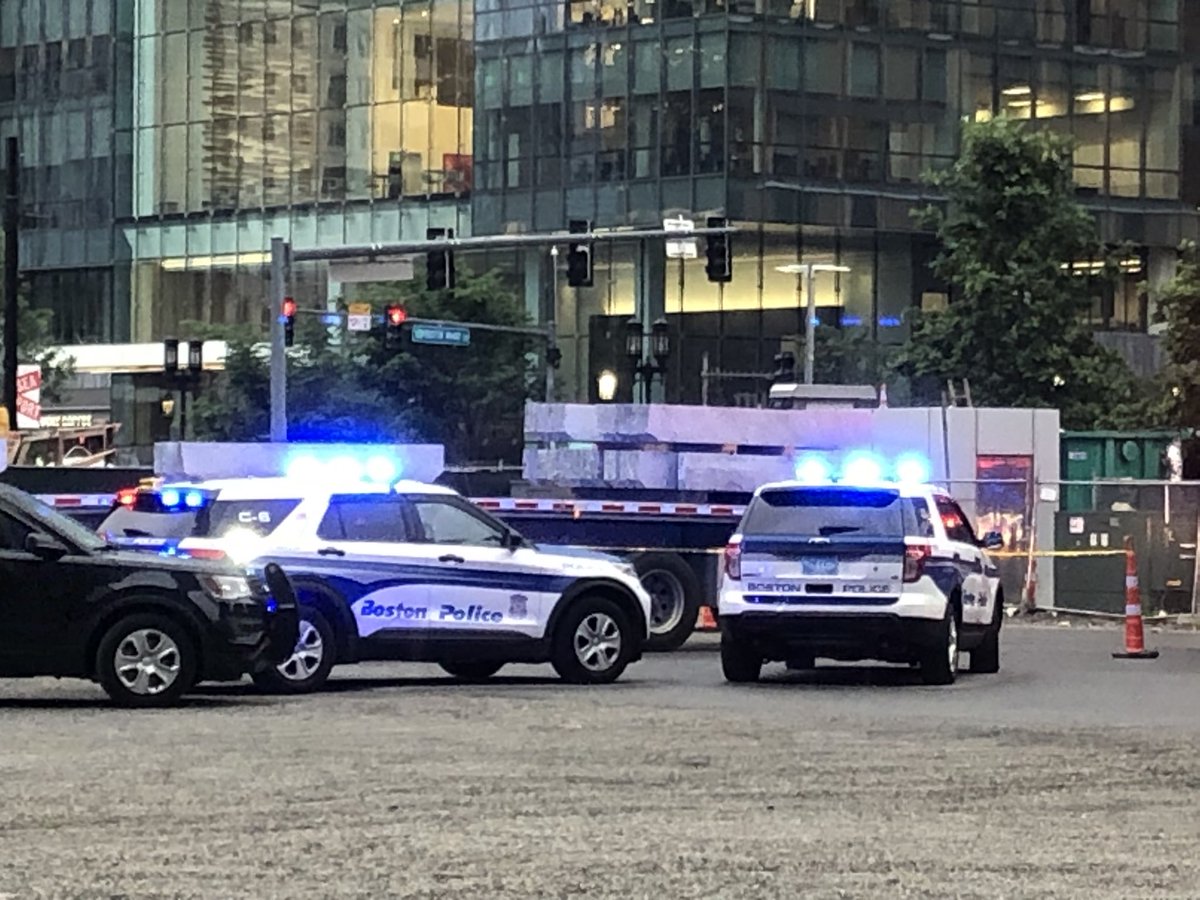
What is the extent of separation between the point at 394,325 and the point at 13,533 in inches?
1190

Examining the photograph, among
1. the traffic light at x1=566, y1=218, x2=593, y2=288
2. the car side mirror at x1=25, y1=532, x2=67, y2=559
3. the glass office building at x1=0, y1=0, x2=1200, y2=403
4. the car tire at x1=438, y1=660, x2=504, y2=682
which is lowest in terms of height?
the car tire at x1=438, y1=660, x2=504, y2=682

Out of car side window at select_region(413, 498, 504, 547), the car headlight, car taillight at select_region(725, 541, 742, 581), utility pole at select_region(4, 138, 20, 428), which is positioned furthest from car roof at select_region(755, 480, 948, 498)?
utility pole at select_region(4, 138, 20, 428)

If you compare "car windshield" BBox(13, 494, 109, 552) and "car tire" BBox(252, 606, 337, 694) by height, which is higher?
"car windshield" BBox(13, 494, 109, 552)

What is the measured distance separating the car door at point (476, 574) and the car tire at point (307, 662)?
0.87m

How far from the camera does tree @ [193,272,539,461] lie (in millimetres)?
61281

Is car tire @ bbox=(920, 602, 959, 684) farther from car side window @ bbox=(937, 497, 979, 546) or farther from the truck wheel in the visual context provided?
the truck wheel

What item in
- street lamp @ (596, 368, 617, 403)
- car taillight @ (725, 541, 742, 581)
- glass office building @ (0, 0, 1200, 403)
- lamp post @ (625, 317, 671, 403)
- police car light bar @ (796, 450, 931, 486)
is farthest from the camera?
glass office building @ (0, 0, 1200, 403)

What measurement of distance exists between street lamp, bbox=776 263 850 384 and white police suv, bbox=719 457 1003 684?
36066 mm

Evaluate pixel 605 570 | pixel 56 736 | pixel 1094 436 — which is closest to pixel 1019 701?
pixel 605 570

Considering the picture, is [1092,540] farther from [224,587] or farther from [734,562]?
[224,587]

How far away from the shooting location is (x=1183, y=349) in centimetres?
3847

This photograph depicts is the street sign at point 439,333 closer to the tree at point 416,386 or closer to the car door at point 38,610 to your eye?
the tree at point 416,386

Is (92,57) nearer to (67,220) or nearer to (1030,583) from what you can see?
(67,220)

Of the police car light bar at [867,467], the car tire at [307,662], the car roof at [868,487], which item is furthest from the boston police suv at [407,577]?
the police car light bar at [867,467]
